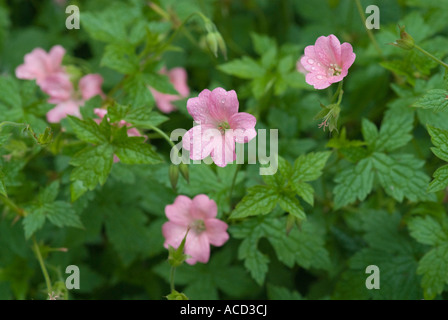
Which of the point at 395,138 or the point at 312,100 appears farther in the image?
the point at 312,100

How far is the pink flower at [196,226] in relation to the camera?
191cm

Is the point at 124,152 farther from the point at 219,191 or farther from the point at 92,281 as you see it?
the point at 92,281

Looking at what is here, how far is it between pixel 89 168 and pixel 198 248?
1.75 feet

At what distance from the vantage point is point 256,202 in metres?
1.79

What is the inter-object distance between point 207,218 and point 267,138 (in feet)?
1.89

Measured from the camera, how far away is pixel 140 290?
8.59ft

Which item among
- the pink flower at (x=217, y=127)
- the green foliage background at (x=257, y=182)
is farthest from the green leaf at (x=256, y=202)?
the pink flower at (x=217, y=127)

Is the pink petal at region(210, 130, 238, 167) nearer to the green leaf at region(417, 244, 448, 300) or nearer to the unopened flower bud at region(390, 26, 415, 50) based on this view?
the unopened flower bud at region(390, 26, 415, 50)

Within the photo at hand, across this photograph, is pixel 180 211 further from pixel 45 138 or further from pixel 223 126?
pixel 45 138

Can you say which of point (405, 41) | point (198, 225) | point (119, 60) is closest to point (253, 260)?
point (198, 225)

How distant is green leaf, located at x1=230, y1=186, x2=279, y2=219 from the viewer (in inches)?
69.2

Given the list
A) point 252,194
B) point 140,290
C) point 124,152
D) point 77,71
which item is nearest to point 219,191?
point 252,194

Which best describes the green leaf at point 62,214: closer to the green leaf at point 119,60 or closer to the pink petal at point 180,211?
the pink petal at point 180,211

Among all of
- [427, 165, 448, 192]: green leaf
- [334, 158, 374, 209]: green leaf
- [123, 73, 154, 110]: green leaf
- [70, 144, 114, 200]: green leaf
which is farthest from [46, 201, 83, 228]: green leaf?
[427, 165, 448, 192]: green leaf
